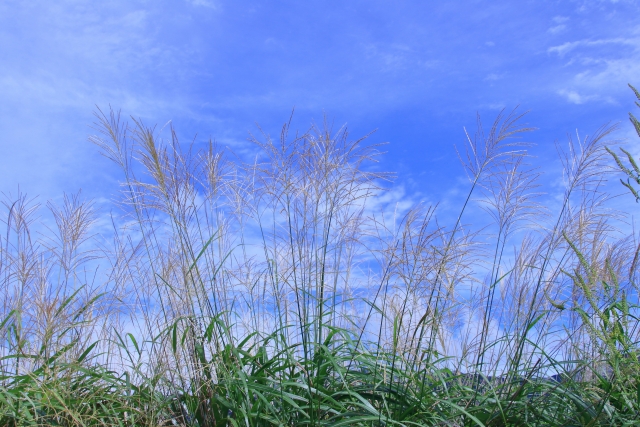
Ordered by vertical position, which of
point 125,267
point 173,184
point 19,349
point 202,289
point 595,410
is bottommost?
point 595,410

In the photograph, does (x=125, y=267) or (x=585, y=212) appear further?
(x=125, y=267)

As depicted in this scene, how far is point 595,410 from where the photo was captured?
8.82 feet

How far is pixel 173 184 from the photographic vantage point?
10.3 ft

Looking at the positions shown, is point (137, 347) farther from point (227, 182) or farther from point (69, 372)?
point (227, 182)

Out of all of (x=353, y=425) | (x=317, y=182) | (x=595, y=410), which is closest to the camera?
(x=353, y=425)

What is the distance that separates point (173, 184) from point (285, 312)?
98 cm

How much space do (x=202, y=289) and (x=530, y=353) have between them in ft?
6.59

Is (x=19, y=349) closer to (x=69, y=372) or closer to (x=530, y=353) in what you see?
(x=69, y=372)

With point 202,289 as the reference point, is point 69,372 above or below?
below

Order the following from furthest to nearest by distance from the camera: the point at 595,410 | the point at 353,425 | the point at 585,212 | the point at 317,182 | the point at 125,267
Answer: the point at 125,267 < the point at 585,212 < the point at 317,182 < the point at 595,410 < the point at 353,425

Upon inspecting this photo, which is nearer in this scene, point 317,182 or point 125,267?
point 317,182

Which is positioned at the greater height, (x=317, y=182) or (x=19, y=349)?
(x=317, y=182)

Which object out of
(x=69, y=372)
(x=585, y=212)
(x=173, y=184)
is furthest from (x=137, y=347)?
(x=585, y=212)

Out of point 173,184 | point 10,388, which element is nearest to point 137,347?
point 10,388
